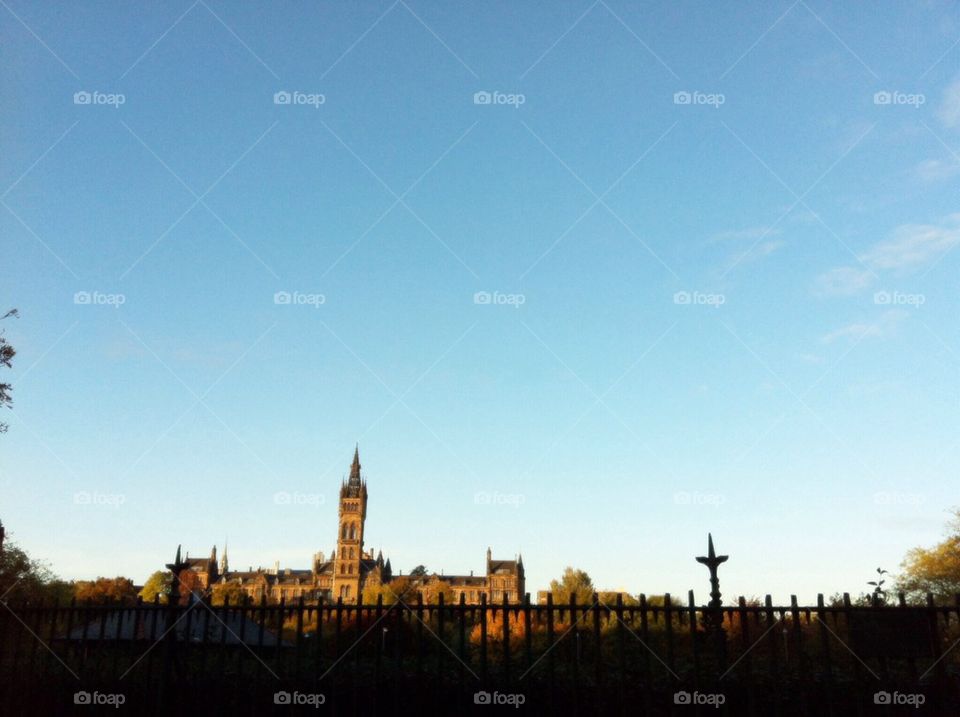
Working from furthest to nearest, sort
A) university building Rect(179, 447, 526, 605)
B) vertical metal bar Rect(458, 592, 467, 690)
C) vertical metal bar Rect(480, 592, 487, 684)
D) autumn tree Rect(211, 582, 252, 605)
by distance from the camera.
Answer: university building Rect(179, 447, 526, 605), autumn tree Rect(211, 582, 252, 605), vertical metal bar Rect(458, 592, 467, 690), vertical metal bar Rect(480, 592, 487, 684)

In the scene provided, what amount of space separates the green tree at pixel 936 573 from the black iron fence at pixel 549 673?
165 ft

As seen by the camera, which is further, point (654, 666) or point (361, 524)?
point (361, 524)

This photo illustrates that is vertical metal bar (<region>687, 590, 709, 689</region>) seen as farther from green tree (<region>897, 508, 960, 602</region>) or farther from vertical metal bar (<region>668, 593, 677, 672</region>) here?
green tree (<region>897, 508, 960, 602</region>)

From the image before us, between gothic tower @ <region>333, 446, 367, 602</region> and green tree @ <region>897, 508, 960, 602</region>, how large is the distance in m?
104

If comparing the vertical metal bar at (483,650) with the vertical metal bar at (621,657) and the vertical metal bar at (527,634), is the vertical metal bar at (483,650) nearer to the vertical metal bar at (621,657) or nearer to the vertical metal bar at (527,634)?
the vertical metal bar at (527,634)

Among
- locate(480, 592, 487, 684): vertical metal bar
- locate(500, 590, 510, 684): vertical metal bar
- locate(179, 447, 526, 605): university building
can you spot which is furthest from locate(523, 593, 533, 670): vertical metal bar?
locate(179, 447, 526, 605): university building

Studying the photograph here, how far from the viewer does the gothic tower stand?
141 m

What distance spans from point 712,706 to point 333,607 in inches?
225

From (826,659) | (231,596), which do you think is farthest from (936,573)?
(231,596)

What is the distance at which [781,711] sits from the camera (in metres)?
10.0

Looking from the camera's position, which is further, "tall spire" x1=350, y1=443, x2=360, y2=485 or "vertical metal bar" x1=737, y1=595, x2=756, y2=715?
"tall spire" x1=350, y1=443, x2=360, y2=485

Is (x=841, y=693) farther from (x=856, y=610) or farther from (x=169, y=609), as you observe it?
(x=169, y=609)

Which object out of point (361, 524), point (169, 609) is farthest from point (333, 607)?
point (361, 524)

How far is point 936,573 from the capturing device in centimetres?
5319
